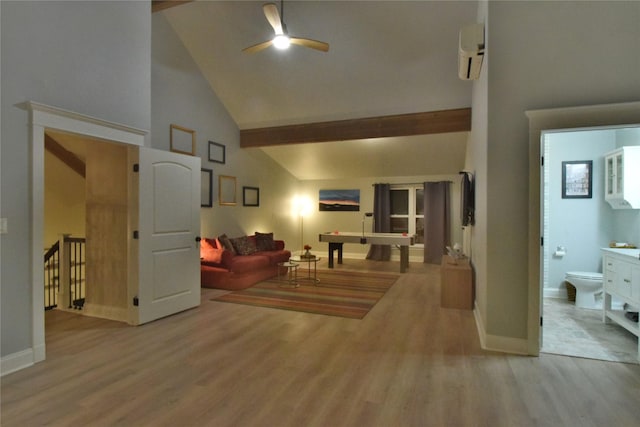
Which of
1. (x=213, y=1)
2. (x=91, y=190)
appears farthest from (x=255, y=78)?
(x=91, y=190)

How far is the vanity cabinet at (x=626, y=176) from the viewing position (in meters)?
3.66

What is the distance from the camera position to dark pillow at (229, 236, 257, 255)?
5.88 metres

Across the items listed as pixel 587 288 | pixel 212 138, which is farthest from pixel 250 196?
pixel 587 288

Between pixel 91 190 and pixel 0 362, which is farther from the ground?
pixel 91 190

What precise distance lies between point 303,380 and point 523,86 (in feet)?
Answer: 9.68

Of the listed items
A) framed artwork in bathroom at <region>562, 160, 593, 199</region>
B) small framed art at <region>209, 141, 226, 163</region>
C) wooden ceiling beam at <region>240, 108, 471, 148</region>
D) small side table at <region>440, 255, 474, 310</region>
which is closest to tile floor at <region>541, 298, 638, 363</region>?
small side table at <region>440, 255, 474, 310</region>

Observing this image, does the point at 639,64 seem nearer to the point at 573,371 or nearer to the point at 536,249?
the point at 536,249

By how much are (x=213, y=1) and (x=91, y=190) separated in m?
3.04

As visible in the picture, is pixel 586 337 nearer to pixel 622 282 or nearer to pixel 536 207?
pixel 622 282

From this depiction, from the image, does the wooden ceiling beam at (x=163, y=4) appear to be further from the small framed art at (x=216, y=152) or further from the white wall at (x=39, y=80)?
the small framed art at (x=216, y=152)

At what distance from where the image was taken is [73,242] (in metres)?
4.13

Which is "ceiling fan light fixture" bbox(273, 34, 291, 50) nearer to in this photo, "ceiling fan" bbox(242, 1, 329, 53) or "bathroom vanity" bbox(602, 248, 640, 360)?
"ceiling fan" bbox(242, 1, 329, 53)

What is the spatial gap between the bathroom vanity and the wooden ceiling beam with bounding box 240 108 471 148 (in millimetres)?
2754

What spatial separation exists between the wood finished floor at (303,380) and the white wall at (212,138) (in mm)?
3035
